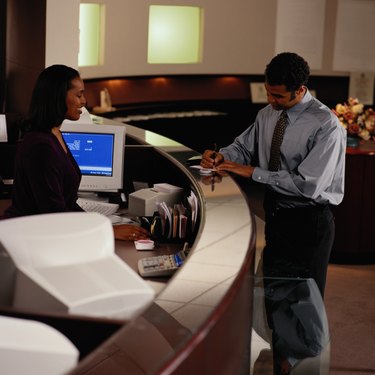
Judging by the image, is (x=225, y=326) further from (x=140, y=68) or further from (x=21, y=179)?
(x=140, y=68)

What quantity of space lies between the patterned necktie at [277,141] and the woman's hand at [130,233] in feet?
2.44

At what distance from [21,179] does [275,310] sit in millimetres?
1246

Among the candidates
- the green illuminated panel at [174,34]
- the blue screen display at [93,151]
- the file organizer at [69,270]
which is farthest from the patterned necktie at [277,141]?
the green illuminated panel at [174,34]

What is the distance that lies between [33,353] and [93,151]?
12.2ft

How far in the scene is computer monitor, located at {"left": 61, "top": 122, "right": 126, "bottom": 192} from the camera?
534 centimetres

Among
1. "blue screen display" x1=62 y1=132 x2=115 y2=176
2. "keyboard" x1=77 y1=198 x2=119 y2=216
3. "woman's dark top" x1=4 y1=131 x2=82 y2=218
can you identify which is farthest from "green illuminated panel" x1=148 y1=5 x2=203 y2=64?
"woman's dark top" x1=4 y1=131 x2=82 y2=218

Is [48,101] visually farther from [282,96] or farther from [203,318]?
[203,318]

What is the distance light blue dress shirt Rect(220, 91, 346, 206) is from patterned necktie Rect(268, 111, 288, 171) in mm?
28

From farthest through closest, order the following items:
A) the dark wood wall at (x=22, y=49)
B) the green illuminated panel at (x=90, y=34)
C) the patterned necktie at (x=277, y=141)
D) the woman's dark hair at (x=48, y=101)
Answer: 1. the green illuminated panel at (x=90, y=34)
2. the dark wood wall at (x=22, y=49)
3. the patterned necktie at (x=277, y=141)
4. the woman's dark hair at (x=48, y=101)

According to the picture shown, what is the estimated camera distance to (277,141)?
173 inches

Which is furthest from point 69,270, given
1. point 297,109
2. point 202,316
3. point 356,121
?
point 356,121

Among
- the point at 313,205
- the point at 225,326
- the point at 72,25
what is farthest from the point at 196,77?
the point at 225,326

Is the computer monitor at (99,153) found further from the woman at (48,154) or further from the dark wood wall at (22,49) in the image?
the dark wood wall at (22,49)

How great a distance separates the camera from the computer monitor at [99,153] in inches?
210
